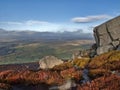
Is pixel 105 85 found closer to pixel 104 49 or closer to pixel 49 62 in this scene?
pixel 104 49

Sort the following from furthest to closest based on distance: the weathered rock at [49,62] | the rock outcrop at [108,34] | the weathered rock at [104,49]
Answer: the weathered rock at [49,62] < the rock outcrop at [108,34] < the weathered rock at [104,49]

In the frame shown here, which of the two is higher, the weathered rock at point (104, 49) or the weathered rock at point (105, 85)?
the weathered rock at point (104, 49)

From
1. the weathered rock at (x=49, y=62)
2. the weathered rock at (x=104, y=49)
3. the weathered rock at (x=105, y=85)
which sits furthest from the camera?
the weathered rock at (x=49, y=62)

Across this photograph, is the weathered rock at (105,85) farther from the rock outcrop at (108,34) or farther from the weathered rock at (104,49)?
the rock outcrop at (108,34)

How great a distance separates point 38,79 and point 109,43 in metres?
37.5

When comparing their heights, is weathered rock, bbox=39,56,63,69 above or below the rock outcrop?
below

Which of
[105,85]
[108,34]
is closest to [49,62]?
[108,34]

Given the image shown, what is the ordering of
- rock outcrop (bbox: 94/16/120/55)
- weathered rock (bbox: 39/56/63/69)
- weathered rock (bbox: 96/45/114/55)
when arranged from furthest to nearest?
weathered rock (bbox: 39/56/63/69) → rock outcrop (bbox: 94/16/120/55) → weathered rock (bbox: 96/45/114/55)

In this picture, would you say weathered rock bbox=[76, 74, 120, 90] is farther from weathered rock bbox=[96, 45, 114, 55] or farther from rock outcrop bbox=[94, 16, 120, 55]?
rock outcrop bbox=[94, 16, 120, 55]

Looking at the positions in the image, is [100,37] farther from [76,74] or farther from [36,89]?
[36,89]

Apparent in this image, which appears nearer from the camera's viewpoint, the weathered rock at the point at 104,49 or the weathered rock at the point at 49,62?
the weathered rock at the point at 104,49

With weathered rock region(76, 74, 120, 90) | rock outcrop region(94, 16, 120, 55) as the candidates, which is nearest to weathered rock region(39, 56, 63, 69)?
rock outcrop region(94, 16, 120, 55)


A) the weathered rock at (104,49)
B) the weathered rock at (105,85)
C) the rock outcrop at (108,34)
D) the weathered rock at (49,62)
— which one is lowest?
the weathered rock at (49,62)

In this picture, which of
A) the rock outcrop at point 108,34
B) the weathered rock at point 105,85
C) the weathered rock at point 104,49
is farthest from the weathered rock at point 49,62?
the weathered rock at point 105,85
